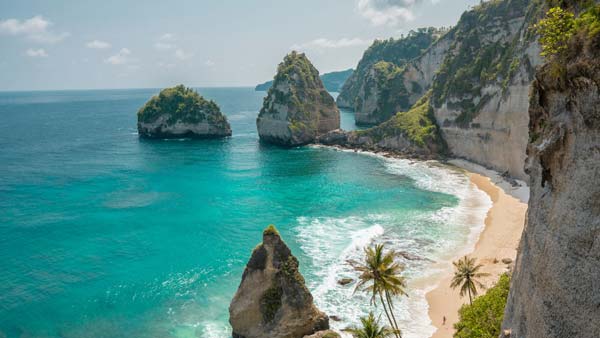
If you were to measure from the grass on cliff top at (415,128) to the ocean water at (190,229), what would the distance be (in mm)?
10753

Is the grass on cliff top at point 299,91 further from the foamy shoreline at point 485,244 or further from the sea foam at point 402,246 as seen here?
the sea foam at point 402,246

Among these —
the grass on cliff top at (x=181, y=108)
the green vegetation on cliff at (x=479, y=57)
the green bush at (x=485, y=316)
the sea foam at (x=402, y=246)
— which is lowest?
the sea foam at (x=402, y=246)

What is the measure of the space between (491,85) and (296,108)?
173 ft

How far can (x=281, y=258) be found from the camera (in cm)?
3422

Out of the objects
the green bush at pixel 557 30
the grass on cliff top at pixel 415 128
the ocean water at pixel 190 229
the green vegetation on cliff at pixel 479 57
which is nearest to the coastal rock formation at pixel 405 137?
the grass on cliff top at pixel 415 128

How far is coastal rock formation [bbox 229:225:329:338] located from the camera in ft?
110

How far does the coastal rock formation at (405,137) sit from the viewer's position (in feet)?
343

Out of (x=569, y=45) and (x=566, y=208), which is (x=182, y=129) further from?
(x=566, y=208)

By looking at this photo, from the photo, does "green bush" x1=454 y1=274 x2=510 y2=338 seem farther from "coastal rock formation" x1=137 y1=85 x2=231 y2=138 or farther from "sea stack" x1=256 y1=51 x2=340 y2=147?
"coastal rock formation" x1=137 y1=85 x2=231 y2=138

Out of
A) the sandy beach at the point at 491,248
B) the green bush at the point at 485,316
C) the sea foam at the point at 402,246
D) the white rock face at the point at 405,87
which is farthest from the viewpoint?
the white rock face at the point at 405,87

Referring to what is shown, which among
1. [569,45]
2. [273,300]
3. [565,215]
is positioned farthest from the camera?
[273,300]

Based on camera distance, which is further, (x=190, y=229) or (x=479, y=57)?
(x=479, y=57)

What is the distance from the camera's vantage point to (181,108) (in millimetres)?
137750

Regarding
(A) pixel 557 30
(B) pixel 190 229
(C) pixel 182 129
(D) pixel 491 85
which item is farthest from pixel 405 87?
(A) pixel 557 30
